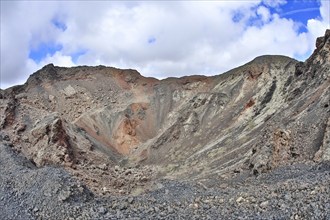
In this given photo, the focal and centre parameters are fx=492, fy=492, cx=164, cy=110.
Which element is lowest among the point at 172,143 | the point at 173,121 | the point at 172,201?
the point at 172,201

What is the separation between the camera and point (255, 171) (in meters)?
26.6

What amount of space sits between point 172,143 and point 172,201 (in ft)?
89.4

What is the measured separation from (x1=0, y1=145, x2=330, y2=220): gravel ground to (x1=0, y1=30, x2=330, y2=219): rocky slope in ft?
0.20

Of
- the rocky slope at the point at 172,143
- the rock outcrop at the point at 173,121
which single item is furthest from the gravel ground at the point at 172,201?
the rock outcrop at the point at 173,121

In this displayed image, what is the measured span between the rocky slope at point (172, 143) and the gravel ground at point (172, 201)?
0.20 ft

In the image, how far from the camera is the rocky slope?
16.6 m

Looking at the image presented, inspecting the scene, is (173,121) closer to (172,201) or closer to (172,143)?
(172,143)

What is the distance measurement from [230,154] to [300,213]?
2055cm

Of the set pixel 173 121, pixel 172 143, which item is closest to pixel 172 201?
pixel 172 143

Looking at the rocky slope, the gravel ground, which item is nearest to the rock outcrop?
the rocky slope

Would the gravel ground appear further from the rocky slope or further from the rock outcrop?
the rock outcrop

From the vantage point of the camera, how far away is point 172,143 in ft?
146

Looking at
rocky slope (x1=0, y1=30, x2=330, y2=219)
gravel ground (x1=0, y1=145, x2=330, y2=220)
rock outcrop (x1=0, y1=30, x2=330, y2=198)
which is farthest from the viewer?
rock outcrop (x1=0, y1=30, x2=330, y2=198)

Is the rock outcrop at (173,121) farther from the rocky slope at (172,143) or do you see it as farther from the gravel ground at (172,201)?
the gravel ground at (172,201)
